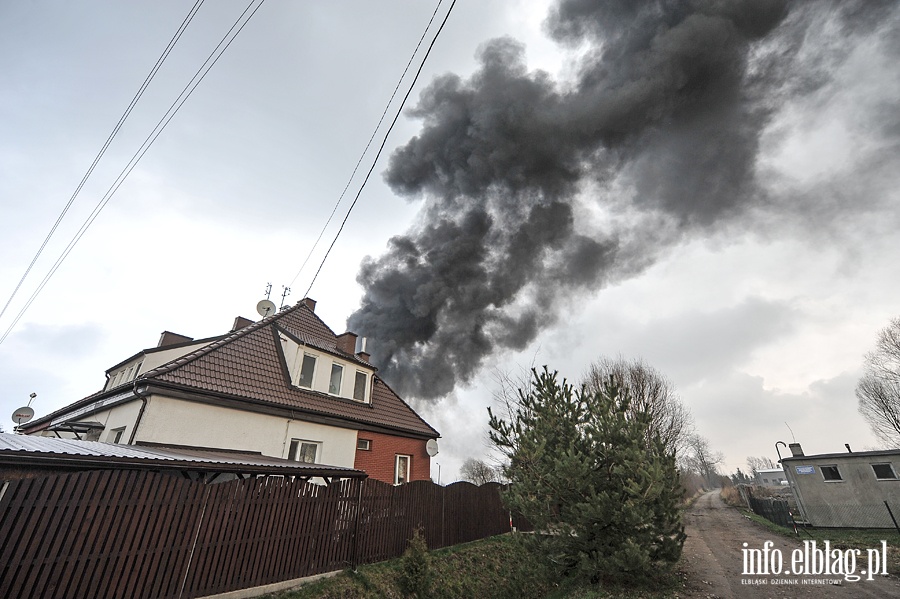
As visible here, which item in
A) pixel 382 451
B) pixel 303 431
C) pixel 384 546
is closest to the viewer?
pixel 384 546

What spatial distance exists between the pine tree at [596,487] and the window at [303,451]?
284 inches

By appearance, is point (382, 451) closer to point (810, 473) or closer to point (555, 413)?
point (555, 413)

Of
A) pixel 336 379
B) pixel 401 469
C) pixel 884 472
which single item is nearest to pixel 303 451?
pixel 336 379

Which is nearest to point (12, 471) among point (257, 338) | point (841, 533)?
point (257, 338)

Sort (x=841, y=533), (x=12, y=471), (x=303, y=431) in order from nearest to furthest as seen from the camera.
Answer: (x=12, y=471) < (x=303, y=431) < (x=841, y=533)

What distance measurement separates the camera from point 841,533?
54.7 ft

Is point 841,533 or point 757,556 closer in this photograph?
point 757,556

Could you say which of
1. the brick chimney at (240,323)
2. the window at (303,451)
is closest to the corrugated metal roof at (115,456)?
A: the window at (303,451)

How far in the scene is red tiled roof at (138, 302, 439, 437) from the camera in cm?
1037

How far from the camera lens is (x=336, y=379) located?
14.8 meters

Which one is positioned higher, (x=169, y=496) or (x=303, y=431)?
(x=303, y=431)

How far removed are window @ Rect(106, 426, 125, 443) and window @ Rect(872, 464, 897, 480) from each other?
31.4 m

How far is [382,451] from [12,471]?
10584mm

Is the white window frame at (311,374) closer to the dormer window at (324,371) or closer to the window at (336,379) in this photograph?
the dormer window at (324,371)
